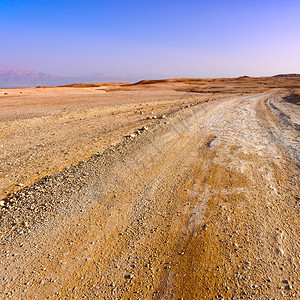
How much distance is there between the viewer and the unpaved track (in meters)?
2.76

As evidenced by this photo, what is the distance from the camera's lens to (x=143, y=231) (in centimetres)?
369

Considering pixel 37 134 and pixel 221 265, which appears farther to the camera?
pixel 37 134

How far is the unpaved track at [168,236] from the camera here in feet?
9.07

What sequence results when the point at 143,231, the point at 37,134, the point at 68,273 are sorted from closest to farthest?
the point at 68,273, the point at 143,231, the point at 37,134

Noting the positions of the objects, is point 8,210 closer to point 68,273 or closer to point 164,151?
point 68,273

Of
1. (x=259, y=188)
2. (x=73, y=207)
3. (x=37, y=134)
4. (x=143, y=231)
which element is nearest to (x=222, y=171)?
(x=259, y=188)

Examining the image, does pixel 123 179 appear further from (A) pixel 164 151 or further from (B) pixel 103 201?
(A) pixel 164 151

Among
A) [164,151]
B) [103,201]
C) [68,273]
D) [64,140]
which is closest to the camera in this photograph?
[68,273]

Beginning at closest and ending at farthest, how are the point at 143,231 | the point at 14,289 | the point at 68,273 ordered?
the point at 14,289
the point at 68,273
the point at 143,231

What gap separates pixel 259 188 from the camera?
474cm

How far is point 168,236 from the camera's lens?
11.7ft

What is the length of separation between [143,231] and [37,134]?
776 centimetres

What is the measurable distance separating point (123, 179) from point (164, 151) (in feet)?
7.06

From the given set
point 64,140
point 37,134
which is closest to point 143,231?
point 64,140
